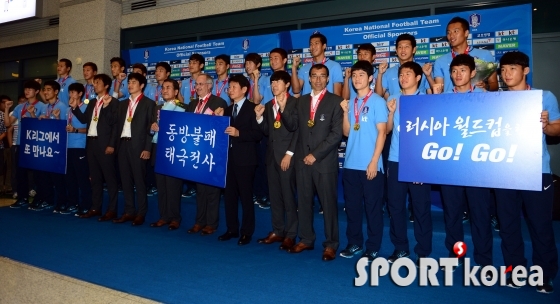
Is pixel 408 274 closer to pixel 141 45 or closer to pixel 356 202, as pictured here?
pixel 356 202

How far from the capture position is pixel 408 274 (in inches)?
119

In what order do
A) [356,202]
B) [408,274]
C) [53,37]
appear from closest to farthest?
→ [408,274], [356,202], [53,37]

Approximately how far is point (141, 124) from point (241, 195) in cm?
157

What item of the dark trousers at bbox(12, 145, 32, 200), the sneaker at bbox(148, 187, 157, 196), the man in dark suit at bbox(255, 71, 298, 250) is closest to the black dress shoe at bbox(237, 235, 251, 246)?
the man in dark suit at bbox(255, 71, 298, 250)

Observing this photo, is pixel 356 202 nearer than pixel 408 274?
No

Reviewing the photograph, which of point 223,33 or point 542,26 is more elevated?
point 223,33

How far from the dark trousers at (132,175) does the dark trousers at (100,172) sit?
223 millimetres

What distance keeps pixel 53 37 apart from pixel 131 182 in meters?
6.10

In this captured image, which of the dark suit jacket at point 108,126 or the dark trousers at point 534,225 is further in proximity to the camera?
the dark suit jacket at point 108,126

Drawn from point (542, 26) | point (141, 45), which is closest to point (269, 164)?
point (542, 26)

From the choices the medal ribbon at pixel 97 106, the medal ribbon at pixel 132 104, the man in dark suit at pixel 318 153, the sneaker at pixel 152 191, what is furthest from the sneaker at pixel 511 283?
the medal ribbon at pixel 97 106

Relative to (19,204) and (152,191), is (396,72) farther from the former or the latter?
(19,204)

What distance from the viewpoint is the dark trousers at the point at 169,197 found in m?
4.62

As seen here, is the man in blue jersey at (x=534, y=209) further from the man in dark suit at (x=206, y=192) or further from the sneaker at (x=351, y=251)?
the man in dark suit at (x=206, y=192)
